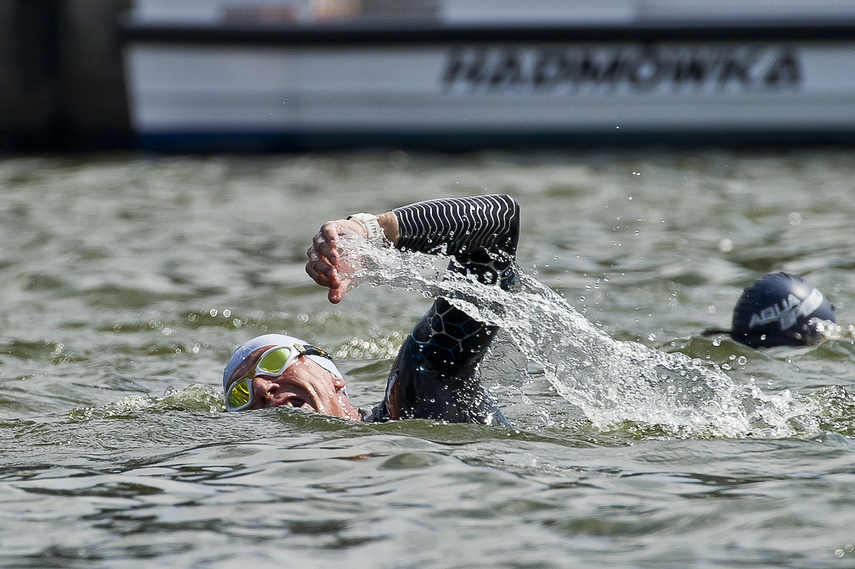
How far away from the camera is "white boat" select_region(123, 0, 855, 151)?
13.6 metres

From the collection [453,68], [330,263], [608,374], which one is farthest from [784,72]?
[330,263]

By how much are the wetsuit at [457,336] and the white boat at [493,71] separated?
30.9 ft

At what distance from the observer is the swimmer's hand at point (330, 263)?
389 cm

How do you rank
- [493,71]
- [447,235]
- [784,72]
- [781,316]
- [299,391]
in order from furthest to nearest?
[493,71], [784,72], [781,316], [299,391], [447,235]

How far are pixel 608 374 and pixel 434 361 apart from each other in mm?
958

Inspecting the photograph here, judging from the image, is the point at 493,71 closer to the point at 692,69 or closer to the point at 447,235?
the point at 692,69

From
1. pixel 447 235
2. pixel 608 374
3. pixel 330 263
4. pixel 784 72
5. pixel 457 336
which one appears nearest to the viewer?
pixel 330 263

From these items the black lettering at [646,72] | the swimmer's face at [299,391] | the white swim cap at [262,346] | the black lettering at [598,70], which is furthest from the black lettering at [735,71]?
the swimmer's face at [299,391]

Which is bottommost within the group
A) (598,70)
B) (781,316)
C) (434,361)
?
(781,316)

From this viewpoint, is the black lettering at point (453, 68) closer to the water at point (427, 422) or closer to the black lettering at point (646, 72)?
the black lettering at point (646, 72)

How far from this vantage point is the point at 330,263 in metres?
3.89

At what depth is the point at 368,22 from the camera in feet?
45.3

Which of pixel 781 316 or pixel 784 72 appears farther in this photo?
pixel 784 72

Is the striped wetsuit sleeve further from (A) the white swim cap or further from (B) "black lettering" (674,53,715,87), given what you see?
(B) "black lettering" (674,53,715,87)
